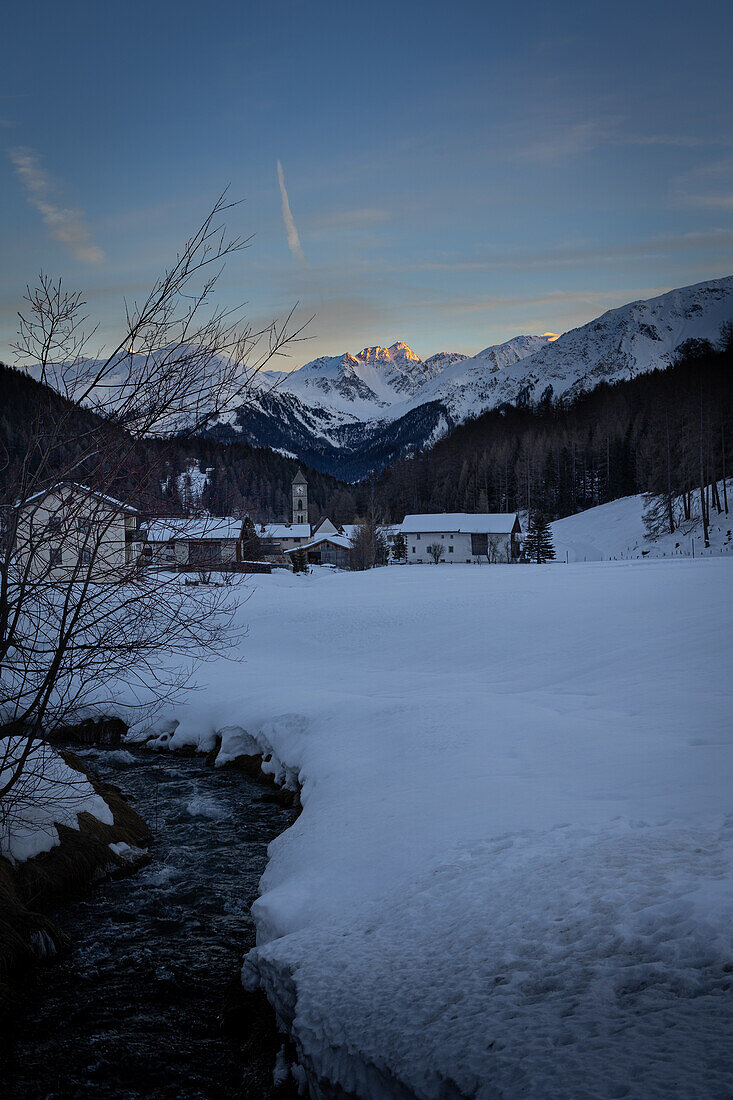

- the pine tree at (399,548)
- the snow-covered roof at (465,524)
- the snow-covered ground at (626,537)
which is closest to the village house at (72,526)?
the snow-covered ground at (626,537)

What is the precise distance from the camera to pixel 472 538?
2739 inches

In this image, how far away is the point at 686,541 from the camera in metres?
52.5

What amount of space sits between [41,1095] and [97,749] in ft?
Result: 34.2

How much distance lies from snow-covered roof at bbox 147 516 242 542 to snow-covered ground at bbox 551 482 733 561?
4606 centimetres

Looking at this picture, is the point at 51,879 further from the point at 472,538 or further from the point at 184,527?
the point at 472,538

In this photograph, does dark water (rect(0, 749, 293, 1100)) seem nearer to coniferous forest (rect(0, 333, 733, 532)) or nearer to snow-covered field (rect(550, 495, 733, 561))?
coniferous forest (rect(0, 333, 733, 532))

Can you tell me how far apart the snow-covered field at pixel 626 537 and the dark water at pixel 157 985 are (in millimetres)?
43081

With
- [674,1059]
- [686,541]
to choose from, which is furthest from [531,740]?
[686,541]

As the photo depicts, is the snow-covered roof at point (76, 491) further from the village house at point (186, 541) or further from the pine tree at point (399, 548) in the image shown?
the pine tree at point (399, 548)

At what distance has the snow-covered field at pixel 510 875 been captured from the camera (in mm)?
3211

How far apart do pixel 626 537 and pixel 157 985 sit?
64.4 m

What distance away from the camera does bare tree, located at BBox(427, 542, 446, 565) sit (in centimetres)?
6900

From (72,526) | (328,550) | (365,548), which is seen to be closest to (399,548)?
(365,548)

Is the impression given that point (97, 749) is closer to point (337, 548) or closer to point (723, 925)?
point (723, 925)
